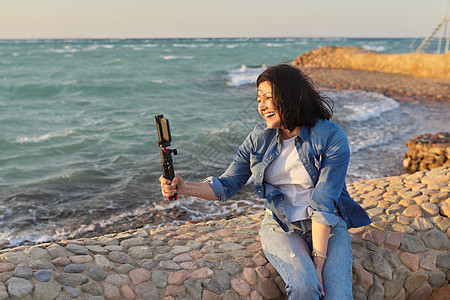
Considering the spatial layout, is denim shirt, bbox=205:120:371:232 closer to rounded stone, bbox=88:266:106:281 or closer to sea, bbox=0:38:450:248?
sea, bbox=0:38:450:248

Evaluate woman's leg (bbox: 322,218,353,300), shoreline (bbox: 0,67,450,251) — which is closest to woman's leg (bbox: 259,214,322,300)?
woman's leg (bbox: 322,218,353,300)

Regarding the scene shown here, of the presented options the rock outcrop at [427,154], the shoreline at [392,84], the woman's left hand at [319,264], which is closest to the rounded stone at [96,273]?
the woman's left hand at [319,264]

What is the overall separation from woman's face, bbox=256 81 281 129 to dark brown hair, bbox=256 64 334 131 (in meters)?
0.03

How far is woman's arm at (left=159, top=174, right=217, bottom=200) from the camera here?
2723 mm

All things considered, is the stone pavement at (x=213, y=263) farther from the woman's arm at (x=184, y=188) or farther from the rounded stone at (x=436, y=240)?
the woman's arm at (x=184, y=188)

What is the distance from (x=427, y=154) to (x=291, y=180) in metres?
5.63

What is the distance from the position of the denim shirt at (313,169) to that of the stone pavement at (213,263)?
479 millimetres

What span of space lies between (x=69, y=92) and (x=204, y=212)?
48.3ft

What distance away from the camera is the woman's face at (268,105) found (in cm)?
276

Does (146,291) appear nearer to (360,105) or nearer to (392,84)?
(360,105)

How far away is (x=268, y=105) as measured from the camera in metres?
2.78

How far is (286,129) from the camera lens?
2.91 metres

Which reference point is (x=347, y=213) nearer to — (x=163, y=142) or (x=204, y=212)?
(x=163, y=142)

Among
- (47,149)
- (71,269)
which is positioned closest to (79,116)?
(47,149)
